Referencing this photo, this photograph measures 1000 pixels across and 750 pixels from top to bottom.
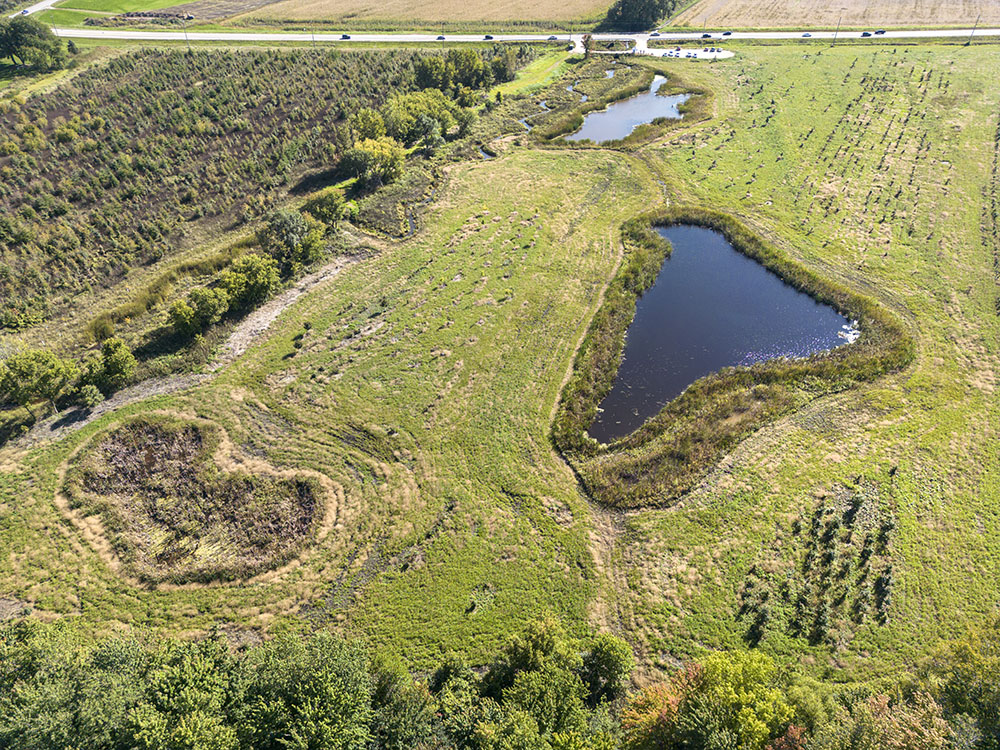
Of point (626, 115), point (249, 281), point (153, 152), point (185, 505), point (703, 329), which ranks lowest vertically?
point (185, 505)

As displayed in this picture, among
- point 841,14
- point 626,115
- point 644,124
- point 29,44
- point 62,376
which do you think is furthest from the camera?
point 841,14

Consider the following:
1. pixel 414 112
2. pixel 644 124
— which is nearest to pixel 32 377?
pixel 414 112

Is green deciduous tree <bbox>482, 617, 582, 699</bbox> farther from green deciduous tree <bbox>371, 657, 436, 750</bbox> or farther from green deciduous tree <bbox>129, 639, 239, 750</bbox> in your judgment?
green deciduous tree <bbox>129, 639, 239, 750</bbox>

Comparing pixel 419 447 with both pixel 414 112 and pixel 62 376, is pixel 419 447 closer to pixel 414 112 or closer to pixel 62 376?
pixel 62 376

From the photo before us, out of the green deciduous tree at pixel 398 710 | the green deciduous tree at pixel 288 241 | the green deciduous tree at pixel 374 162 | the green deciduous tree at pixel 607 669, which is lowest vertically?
the green deciduous tree at pixel 607 669

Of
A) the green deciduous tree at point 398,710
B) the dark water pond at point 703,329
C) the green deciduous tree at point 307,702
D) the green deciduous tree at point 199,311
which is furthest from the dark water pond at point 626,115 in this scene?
the green deciduous tree at point 307,702

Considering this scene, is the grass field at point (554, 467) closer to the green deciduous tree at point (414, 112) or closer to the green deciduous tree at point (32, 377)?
the green deciduous tree at point (32, 377)

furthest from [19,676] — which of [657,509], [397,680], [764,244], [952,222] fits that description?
[952,222]
